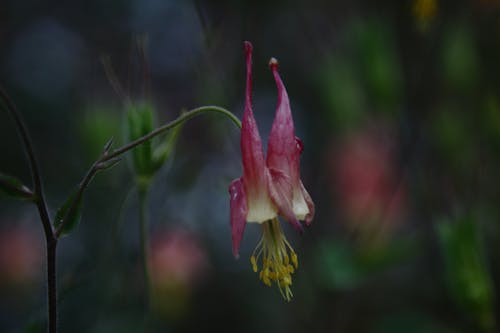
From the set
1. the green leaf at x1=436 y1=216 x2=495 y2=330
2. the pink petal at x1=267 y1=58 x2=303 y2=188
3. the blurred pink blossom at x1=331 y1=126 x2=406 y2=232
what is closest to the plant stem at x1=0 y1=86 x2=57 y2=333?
the pink petal at x1=267 y1=58 x2=303 y2=188

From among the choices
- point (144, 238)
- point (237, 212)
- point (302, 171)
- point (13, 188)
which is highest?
point (13, 188)

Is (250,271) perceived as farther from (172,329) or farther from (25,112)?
(25,112)

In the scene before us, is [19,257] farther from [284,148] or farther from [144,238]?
[284,148]

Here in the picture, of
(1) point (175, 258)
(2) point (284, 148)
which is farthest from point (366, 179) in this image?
(2) point (284, 148)

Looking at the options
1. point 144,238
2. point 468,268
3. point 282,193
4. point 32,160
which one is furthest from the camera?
point 468,268

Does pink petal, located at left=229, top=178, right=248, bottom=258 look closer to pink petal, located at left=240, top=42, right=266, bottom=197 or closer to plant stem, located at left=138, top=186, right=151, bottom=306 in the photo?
pink petal, located at left=240, top=42, right=266, bottom=197
